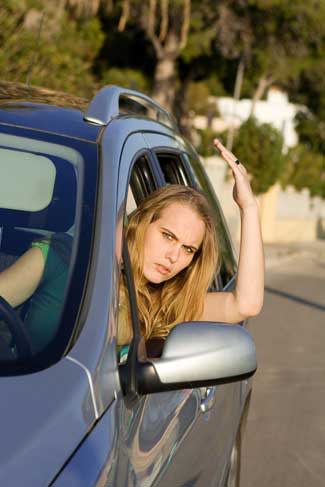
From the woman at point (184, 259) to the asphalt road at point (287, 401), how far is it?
2383mm

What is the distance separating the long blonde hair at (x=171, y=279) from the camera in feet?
9.95

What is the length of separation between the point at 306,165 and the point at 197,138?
683cm

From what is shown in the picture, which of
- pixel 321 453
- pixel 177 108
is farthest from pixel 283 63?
pixel 321 453

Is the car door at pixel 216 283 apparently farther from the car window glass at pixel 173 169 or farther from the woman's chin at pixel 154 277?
the woman's chin at pixel 154 277

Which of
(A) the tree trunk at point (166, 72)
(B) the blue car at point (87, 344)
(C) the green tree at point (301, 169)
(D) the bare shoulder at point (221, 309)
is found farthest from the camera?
(C) the green tree at point (301, 169)

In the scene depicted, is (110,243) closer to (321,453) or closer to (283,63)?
(321,453)

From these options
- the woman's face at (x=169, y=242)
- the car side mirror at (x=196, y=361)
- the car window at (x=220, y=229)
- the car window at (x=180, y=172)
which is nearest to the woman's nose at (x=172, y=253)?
the woman's face at (x=169, y=242)

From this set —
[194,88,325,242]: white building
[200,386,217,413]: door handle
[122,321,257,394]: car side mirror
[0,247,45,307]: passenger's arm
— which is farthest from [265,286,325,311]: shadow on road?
[122,321,257,394]: car side mirror

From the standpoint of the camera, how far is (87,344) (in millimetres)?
2193

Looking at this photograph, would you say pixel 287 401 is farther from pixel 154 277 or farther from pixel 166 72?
pixel 166 72

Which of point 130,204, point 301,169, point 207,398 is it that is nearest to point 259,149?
point 301,169

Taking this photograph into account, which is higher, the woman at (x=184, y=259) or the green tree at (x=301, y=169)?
the woman at (x=184, y=259)

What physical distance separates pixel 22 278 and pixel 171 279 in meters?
0.72

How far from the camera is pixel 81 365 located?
2.12 metres
